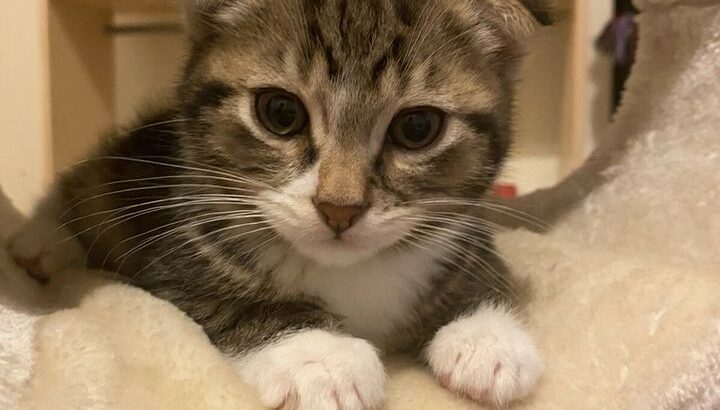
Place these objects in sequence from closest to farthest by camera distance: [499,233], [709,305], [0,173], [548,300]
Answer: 1. [709,305]
2. [548,300]
3. [499,233]
4. [0,173]

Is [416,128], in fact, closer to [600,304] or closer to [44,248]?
[600,304]

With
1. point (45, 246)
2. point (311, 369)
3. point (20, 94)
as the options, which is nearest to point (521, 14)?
point (311, 369)

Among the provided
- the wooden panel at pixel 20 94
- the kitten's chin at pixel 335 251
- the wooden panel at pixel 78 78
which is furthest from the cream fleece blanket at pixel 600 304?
the wooden panel at pixel 20 94

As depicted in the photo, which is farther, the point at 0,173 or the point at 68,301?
the point at 0,173

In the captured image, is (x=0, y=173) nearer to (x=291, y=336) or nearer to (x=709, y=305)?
(x=291, y=336)

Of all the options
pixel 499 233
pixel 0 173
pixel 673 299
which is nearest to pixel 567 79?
pixel 499 233
